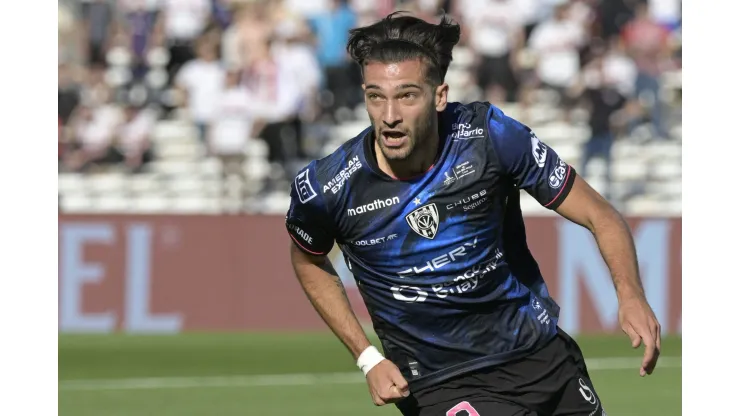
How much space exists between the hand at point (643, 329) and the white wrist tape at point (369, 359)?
0.91m

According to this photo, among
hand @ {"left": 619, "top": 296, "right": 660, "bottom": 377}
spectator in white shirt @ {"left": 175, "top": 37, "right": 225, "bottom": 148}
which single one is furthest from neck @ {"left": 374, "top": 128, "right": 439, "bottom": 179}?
spectator in white shirt @ {"left": 175, "top": 37, "right": 225, "bottom": 148}

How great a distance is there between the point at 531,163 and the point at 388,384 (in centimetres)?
101

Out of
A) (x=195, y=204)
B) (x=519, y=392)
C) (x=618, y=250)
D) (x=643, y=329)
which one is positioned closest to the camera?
(x=643, y=329)


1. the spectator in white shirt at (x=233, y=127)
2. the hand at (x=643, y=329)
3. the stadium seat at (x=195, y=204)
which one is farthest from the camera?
the stadium seat at (x=195, y=204)

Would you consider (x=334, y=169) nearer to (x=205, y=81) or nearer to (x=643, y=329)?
(x=643, y=329)

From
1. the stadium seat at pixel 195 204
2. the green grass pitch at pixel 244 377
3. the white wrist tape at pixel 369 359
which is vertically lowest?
the green grass pitch at pixel 244 377

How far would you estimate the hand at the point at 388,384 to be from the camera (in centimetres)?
436

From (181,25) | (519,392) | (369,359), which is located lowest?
(519,392)

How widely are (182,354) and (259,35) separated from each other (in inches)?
186

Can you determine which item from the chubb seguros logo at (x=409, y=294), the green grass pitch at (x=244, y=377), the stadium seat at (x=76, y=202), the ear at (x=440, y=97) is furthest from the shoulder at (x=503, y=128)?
the stadium seat at (x=76, y=202)

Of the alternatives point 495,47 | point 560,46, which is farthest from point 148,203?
point 560,46

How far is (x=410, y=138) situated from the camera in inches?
180

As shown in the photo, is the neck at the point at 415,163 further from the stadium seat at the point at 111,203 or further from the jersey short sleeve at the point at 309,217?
the stadium seat at the point at 111,203
